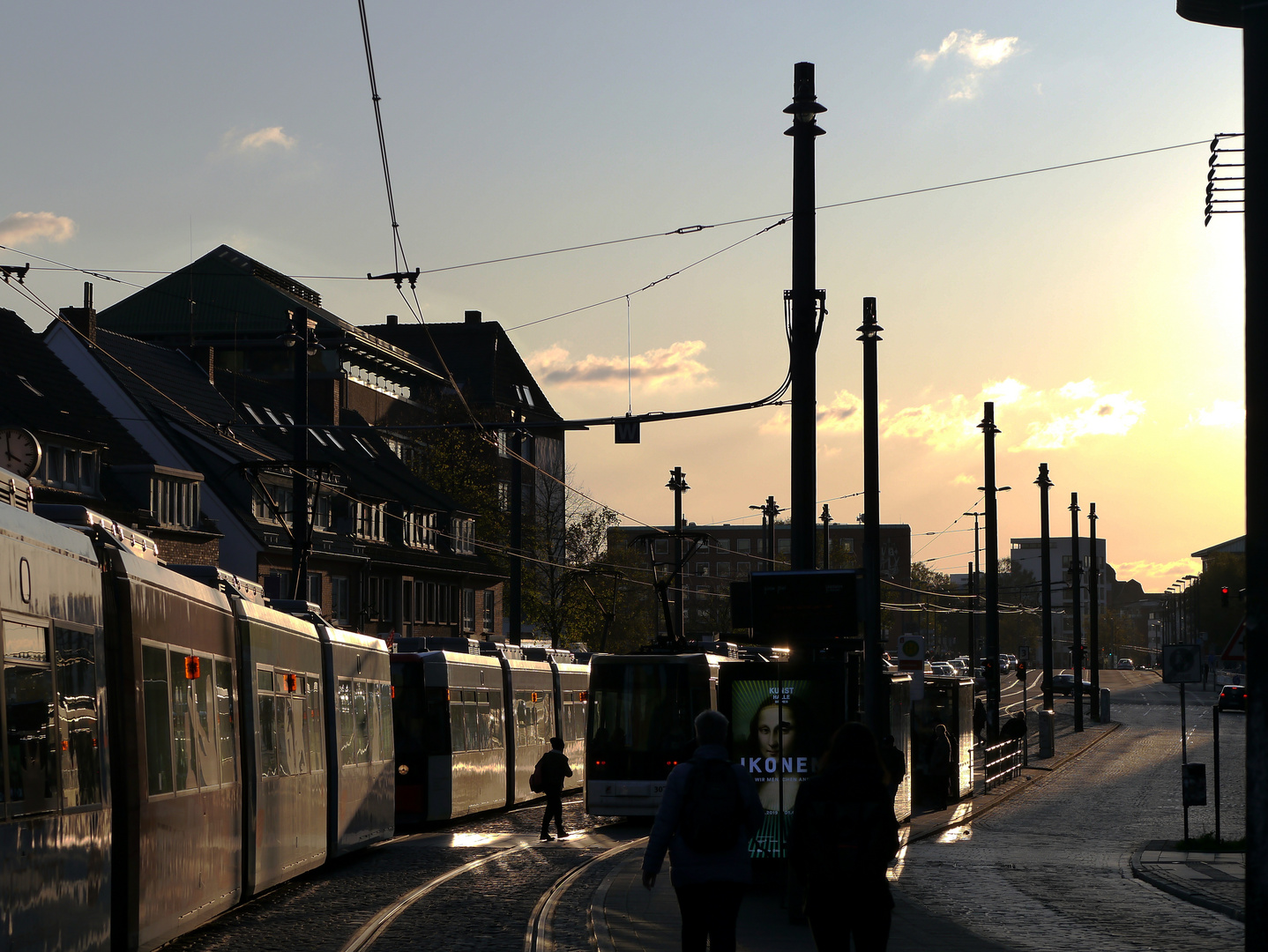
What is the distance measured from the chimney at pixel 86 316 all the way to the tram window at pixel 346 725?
1499 inches

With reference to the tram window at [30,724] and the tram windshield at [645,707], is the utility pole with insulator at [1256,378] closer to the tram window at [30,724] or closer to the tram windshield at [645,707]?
the tram window at [30,724]

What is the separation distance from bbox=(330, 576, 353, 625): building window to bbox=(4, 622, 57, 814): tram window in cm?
5138

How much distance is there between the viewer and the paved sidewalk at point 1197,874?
1566 cm

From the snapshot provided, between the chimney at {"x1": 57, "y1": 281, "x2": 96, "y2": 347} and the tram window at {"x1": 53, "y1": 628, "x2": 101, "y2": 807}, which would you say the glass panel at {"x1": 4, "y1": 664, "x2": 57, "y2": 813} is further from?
the chimney at {"x1": 57, "y1": 281, "x2": 96, "y2": 347}

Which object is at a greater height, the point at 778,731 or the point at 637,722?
the point at 778,731

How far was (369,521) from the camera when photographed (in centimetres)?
6506

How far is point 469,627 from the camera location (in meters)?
74.0

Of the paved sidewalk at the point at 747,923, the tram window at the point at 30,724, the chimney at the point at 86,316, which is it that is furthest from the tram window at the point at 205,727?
the chimney at the point at 86,316

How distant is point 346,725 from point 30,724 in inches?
405

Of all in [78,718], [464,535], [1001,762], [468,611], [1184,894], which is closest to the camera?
[78,718]

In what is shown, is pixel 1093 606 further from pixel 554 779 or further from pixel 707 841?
pixel 707 841

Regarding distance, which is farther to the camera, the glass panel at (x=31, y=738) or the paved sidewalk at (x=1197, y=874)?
the paved sidewalk at (x=1197, y=874)

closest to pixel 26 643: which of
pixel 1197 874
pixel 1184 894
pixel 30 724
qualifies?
pixel 30 724

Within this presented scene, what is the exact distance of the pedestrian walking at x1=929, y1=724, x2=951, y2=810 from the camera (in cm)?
2968
